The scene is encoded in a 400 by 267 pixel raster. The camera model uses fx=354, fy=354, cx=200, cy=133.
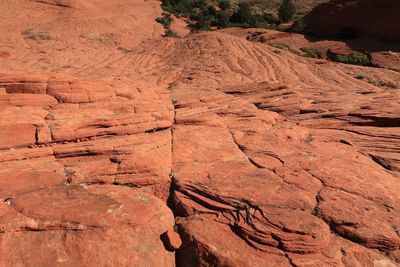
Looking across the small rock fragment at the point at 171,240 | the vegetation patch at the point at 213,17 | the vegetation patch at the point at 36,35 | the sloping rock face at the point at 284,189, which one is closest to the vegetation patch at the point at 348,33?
the vegetation patch at the point at 213,17

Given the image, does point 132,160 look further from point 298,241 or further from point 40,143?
point 298,241

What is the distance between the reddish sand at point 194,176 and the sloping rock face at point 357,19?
17494mm

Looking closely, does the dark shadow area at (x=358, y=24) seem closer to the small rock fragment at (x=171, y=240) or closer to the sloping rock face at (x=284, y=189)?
the sloping rock face at (x=284, y=189)

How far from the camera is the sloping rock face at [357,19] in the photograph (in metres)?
26.0

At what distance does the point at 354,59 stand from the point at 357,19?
7542 mm

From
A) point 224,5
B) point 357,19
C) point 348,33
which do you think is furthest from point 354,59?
point 224,5

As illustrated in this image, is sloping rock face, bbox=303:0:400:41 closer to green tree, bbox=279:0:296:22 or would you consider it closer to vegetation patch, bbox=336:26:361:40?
vegetation patch, bbox=336:26:361:40

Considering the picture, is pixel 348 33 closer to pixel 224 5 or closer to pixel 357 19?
pixel 357 19

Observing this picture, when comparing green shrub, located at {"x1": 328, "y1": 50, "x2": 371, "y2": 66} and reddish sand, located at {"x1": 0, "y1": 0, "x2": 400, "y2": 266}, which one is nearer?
reddish sand, located at {"x1": 0, "y1": 0, "x2": 400, "y2": 266}

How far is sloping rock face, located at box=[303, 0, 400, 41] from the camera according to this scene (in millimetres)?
25984

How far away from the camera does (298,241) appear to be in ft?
15.3

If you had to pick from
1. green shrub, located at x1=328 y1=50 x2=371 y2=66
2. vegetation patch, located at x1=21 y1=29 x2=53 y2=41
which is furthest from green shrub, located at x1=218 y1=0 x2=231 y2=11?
vegetation patch, located at x1=21 y1=29 x2=53 y2=41

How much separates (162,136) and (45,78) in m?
3.51

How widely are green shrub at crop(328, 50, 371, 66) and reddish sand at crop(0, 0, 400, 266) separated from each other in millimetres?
11994
